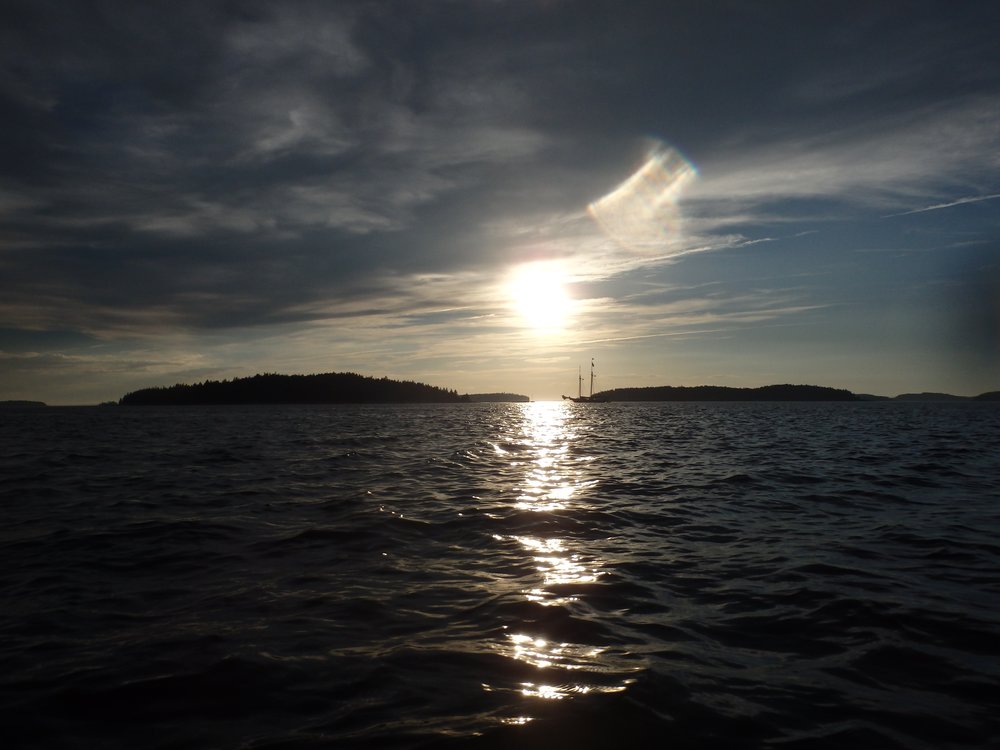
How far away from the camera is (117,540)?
1313cm

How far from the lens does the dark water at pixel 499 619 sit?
582 centimetres

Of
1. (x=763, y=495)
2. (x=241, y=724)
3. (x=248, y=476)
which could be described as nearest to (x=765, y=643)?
(x=241, y=724)

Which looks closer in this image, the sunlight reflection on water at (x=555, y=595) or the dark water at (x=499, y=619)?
the dark water at (x=499, y=619)

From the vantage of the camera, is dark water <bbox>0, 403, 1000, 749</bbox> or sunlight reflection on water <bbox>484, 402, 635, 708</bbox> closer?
dark water <bbox>0, 403, 1000, 749</bbox>

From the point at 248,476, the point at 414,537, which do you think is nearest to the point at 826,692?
the point at 414,537

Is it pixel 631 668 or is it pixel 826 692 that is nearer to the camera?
pixel 826 692

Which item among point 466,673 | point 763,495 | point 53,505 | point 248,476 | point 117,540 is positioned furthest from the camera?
point 248,476

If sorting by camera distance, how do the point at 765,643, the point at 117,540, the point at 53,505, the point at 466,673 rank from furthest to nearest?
the point at 53,505, the point at 117,540, the point at 765,643, the point at 466,673

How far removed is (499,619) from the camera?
28.2ft

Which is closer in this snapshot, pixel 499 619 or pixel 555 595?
pixel 499 619

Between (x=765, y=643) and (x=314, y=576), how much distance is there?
7325 mm

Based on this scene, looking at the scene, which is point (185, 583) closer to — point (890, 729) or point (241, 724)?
point (241, 724)

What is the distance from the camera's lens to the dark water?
5.82m

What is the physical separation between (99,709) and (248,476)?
60.2ft
